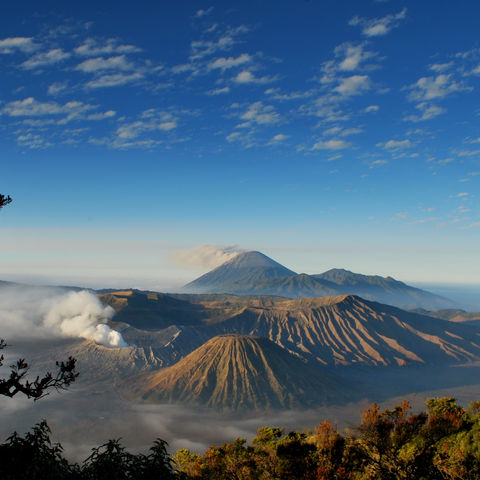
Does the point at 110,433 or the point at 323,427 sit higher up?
the point at 323,427

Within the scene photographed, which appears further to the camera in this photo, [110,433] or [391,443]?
[110,433]

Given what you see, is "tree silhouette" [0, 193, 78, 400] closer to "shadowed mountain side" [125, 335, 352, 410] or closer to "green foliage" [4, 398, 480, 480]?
"green foliage" [4, 398, 480, 480]

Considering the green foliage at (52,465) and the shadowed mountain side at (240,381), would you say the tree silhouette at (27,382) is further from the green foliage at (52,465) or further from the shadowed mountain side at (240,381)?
the shadowed mountain side at (240,381)

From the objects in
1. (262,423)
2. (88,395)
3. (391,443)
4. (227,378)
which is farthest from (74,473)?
(88,395)

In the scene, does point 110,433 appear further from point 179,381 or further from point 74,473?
Answer: point 74,473

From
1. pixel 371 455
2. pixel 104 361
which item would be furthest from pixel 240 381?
pixel 371 455

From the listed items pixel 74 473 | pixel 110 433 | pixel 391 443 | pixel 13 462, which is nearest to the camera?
pixel 13 462

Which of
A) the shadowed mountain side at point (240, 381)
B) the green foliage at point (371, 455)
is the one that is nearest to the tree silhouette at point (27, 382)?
the green foliage at point (371, 455)

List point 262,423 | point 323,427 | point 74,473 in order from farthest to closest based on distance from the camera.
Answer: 1. point 262,423
2. point 323,427
3. point 74,473

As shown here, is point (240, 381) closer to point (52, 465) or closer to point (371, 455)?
point (371, 455)

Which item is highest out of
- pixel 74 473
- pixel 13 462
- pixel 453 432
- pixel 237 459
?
pixel 13 462
